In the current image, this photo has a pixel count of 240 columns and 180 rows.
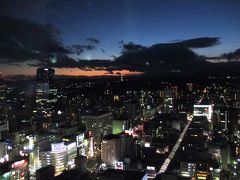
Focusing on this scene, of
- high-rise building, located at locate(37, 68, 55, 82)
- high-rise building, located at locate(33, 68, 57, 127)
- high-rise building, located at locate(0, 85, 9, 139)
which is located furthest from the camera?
high-rise building, located at locate(0, 85, 9, 139)

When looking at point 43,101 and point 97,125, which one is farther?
point 43,101

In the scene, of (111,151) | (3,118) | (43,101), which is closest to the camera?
(111,151)

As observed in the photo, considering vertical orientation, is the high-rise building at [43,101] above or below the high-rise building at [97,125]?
above

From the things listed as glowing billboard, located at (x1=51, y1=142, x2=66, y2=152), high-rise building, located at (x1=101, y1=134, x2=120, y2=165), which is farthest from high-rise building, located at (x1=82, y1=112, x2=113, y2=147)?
glowing billboard, located at (x1=51, y1=142, x2=66, y2=152)

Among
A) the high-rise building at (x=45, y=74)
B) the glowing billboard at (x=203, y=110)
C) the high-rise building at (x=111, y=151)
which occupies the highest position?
the high-rise building at (x=45, y=74)

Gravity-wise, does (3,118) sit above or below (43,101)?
below

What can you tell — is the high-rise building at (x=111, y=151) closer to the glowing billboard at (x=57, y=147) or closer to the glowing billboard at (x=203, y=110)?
the glowing billboard at (x=57, y=147)

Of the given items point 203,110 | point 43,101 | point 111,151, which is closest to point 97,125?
point 43,101

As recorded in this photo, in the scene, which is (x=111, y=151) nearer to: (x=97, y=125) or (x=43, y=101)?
(x=97, y=125)

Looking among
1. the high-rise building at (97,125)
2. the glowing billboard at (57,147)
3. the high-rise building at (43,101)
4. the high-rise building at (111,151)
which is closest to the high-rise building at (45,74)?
the high-rise building at (43,101)

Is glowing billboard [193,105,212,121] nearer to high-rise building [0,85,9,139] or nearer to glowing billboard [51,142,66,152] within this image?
glowing billboard [51,142,66,152]

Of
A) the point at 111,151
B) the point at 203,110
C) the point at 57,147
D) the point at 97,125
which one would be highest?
the point at 203,110

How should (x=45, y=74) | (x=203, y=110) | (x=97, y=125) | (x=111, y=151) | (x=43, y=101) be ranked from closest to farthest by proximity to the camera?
(x=45, y=74) < (x=111, y=151) < (x=97, y=125) < (x=43, y=101) < (x=203, y=110)
